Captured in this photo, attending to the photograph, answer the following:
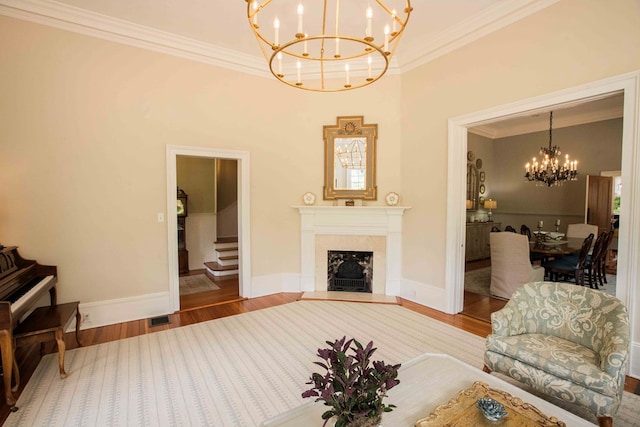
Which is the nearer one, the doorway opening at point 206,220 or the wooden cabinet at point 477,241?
the doorway opening at point 206,220

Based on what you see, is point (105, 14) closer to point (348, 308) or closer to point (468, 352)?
point (348, 308)

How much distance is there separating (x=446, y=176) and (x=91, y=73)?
14.6ft

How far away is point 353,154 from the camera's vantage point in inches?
182

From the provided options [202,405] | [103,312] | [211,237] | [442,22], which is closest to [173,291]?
[103,312]

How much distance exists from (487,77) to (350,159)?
2.02 metres

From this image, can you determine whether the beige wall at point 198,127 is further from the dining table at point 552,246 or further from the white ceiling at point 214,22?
the dining table at point 552,246

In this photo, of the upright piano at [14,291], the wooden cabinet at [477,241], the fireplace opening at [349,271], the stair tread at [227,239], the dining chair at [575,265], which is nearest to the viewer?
the upright piano at [14,291]

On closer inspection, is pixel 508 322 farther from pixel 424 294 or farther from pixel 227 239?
pixel 227 239

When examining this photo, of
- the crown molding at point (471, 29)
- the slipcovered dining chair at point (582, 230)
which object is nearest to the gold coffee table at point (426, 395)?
the crown molding at point (471, 29)

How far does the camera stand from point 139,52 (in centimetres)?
365

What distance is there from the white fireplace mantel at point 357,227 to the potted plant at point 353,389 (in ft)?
10.9

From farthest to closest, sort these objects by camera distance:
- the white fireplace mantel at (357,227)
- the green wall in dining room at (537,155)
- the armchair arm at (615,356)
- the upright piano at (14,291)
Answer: the green wall in dining room at (537,155), the white fireplace mantel at (357,227), the upright piano at (14,291), the armchair arm at (615,356)

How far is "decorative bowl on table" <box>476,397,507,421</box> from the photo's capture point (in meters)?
1.36

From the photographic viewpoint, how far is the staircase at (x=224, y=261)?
5.69 m
